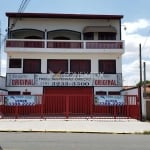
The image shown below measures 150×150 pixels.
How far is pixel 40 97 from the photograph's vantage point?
101ft

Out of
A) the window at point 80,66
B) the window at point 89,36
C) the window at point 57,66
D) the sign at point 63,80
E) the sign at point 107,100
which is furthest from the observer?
the window at point 89,36

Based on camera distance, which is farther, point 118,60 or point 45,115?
point 118,60

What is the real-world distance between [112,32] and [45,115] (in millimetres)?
13737

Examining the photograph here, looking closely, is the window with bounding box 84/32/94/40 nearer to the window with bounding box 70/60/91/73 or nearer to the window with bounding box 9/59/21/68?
the window with bounding box 70/60/91/73

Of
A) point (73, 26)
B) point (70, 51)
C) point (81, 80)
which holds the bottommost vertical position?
point (81, 80)

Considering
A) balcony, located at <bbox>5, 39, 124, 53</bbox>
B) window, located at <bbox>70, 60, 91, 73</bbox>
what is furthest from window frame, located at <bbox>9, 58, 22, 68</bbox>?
window, located at <bbox>70, 60, 91, 73</bbox>

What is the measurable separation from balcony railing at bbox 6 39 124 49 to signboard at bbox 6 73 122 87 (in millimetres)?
2794

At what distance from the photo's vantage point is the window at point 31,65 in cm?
3947

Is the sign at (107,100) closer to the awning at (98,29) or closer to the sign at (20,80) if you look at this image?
the sign at (20,80)

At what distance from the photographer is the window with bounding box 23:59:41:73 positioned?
39.5 m

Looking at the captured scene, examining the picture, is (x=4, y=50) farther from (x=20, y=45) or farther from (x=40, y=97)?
(x=40, y=97)

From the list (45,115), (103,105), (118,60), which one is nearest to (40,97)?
(45,115)

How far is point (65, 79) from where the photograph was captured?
3900 cm

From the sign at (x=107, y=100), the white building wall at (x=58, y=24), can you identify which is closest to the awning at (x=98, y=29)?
the white building wall at (x=58, y=24)
